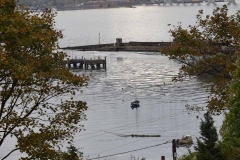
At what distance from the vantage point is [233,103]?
40.3 ft

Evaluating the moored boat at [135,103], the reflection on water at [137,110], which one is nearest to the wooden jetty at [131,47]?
the reflection on water at [137,110]

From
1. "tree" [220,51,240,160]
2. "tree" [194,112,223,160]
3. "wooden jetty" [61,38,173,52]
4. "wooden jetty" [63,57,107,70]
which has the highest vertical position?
"tree" [220,51,240,160]

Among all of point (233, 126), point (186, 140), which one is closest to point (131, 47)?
point (186, 140)

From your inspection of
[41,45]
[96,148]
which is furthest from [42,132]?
[96,148]

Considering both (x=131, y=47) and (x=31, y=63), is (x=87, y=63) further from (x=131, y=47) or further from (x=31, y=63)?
(x=31, y=63)

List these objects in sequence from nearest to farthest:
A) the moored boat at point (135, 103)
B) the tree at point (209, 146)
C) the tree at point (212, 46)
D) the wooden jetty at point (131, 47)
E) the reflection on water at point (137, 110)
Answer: the tree at point (209, 146) → the tree at point (212, 46) → the reflection on water at point (137, 110) → the moored boat at point (135, 103) → the wooden jetty at point (131, 47)

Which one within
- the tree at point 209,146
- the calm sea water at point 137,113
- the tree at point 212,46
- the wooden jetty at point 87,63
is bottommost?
the calm sea water at point 137,113

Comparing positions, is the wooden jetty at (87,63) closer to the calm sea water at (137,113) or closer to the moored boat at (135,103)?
the calm sea water at (137,113)

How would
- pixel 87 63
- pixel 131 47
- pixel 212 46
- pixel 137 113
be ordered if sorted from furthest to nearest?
pixel 131 47 < pixel 87 63 < pixel 137 113 < pixel 212 46

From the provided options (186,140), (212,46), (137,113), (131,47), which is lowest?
(137,113)

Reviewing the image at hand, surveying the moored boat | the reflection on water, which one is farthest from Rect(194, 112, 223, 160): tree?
the moored boat

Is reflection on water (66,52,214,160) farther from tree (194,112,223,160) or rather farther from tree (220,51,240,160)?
tree (220,51,240,160)

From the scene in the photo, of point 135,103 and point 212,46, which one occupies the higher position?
point 212,46

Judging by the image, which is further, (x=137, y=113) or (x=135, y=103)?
(x=135, y=103)
